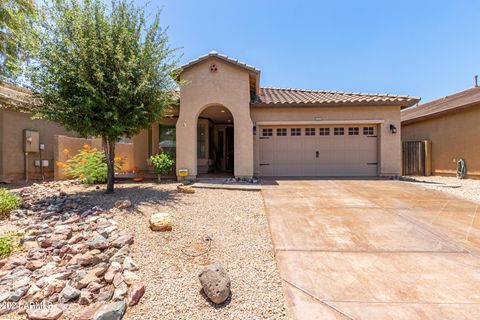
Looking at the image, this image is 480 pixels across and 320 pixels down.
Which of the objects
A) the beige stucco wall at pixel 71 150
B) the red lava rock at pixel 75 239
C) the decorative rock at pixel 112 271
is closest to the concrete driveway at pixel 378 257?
the decorative rock at pixel 112 271

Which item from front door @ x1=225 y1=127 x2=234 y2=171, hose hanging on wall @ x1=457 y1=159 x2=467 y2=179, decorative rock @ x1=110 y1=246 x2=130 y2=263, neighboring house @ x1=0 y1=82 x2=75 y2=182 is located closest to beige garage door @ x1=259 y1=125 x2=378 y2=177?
front door @ x1=225 y1=127 x2=234 y2=171

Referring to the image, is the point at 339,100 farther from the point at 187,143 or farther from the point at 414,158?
the point at 187,143

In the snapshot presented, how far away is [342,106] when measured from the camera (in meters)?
9.99

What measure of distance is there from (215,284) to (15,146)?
13135mm

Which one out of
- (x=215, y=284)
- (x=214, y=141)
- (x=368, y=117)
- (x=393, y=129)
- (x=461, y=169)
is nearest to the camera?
(x=215, y=284)

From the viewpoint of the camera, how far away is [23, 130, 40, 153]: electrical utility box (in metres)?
10.4

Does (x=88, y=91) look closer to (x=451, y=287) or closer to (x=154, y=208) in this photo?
(x=154, y=208)

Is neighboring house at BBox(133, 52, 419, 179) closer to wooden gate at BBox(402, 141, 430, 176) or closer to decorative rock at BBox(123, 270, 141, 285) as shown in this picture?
wooden gate at BBox(402, 141, 430, 176)

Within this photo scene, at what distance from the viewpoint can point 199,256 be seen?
3.26 metres

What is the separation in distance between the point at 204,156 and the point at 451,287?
10286 millimetres

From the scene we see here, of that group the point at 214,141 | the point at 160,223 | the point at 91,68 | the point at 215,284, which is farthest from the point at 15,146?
the point at 215,284

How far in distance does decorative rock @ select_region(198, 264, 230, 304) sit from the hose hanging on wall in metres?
14.0

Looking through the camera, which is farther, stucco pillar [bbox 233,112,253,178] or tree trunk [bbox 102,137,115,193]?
stucco pillar [bbox 233,112,253,178]

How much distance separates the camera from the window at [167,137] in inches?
420
